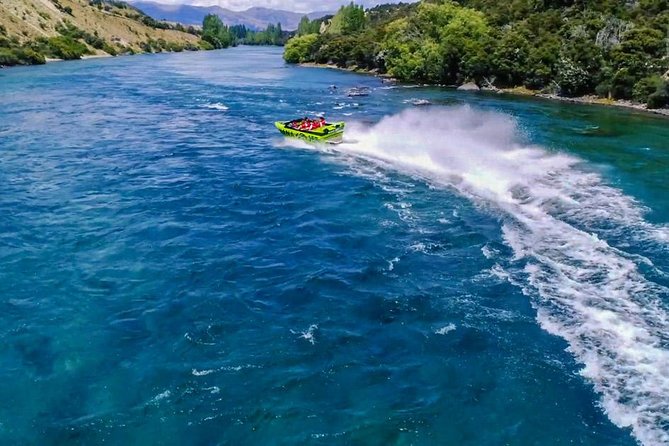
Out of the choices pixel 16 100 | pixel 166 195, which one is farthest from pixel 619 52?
pixel 16 100

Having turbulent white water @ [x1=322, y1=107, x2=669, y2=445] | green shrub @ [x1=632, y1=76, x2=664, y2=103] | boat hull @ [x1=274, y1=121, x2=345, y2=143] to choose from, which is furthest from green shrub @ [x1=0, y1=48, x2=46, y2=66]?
green shrub @ [x1=632, y1=76, x2=664, y2=103]

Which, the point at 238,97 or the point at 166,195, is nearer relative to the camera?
the point at 166,195

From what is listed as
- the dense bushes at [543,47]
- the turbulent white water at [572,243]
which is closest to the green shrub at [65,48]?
the dense bushes at [543,47]

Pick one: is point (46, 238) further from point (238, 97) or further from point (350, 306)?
point (238, 97)

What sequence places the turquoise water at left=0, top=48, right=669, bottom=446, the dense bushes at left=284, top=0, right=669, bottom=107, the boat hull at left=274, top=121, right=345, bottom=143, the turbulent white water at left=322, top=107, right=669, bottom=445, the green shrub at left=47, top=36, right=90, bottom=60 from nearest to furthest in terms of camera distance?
1. the turquoise water at left=0, top=48, right=669, bottom=446
2. the turbulent white water at left=322, top=107, right=669, bottom=445
3. the boat hull at left=274, top=121, right=345, bottom=143
4. the dense bushes at left=284, top=0, right=669, bottom=107
5. the green shrub at left=47, top=36, right=90, bottom=60

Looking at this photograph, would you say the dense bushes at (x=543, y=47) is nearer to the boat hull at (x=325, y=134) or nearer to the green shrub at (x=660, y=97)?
the green shrub at (x=660, y=97)

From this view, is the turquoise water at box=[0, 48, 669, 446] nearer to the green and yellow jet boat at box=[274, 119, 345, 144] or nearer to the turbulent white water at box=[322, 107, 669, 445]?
the turbulent white water at box=[322, 107, 669, 445]
